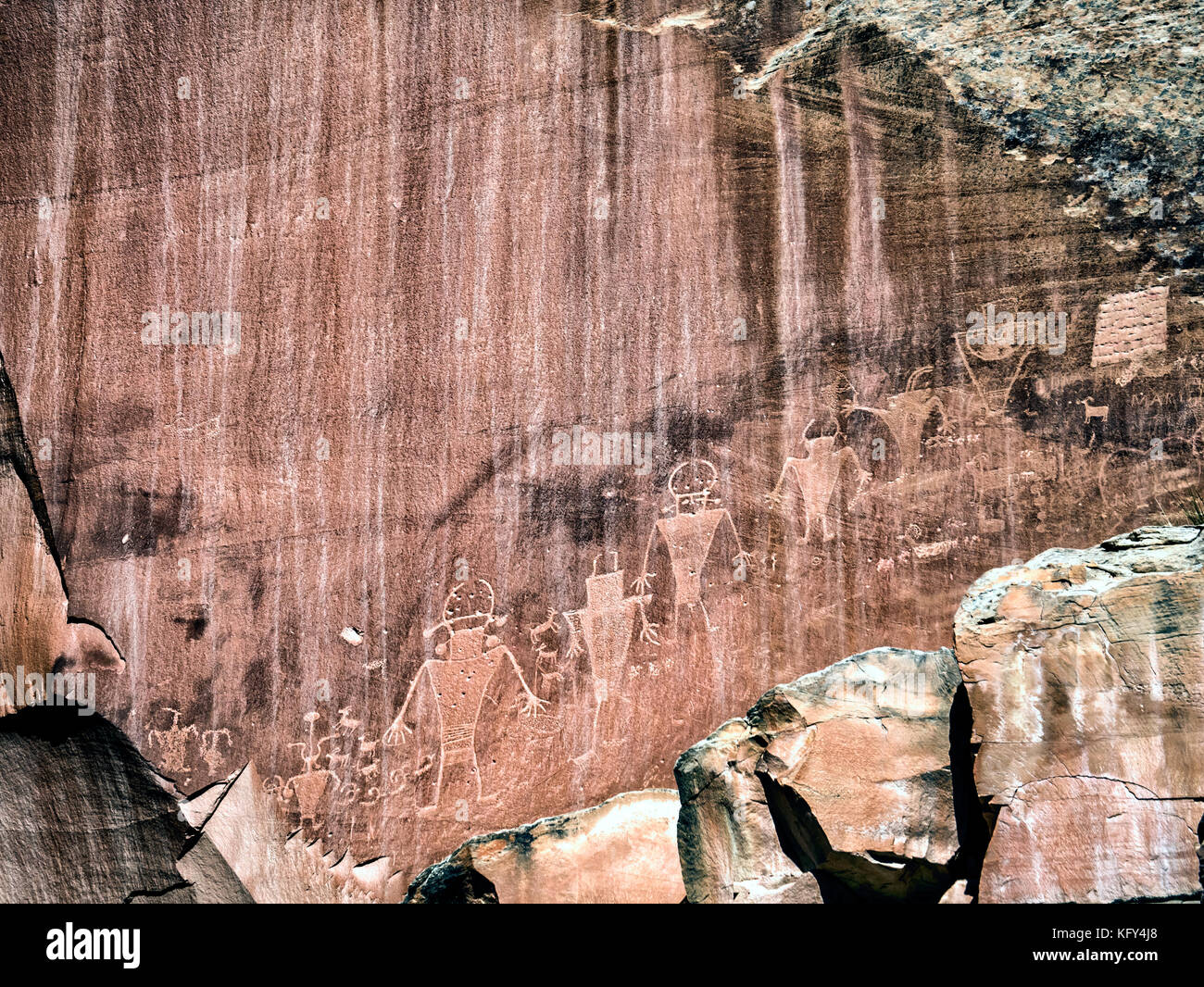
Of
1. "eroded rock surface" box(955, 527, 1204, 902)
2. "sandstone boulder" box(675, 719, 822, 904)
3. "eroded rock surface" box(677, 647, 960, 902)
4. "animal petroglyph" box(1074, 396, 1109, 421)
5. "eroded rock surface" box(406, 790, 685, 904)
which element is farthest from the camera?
"animal petroglyph" box(1074, 396, 1109, 421)

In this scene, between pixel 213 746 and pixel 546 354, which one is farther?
pixel 546 354

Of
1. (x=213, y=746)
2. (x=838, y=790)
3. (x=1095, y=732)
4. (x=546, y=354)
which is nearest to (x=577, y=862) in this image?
(x=838, y=790)

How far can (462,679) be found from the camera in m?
5.25

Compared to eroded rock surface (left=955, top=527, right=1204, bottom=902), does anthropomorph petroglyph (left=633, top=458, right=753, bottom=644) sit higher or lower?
higher

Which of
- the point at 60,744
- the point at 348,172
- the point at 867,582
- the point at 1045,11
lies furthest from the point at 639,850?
the point at 1045,11

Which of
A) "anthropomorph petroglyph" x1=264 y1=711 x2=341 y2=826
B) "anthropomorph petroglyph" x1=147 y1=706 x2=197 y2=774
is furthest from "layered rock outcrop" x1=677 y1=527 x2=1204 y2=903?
"anthropomorph petroglyph" x1=147 y1=706 x2=197 y2=774

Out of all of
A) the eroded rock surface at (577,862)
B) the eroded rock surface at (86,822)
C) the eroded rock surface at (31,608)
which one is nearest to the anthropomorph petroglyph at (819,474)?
the eroded rock surface at (577,862)

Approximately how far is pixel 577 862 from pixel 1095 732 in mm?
2421

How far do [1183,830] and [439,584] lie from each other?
11.5ft

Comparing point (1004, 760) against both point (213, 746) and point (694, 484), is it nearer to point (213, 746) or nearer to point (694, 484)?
point (694, 484)

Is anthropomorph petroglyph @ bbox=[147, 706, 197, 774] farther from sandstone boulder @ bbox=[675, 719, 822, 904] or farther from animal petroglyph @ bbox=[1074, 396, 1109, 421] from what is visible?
animal petroglyph @ bbox=[1074, 396, 1109, 421]

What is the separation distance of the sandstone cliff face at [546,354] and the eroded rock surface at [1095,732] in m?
0.63

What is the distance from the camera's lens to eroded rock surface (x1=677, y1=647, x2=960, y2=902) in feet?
15.1

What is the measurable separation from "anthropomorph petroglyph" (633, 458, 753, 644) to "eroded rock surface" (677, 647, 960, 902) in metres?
0.64
